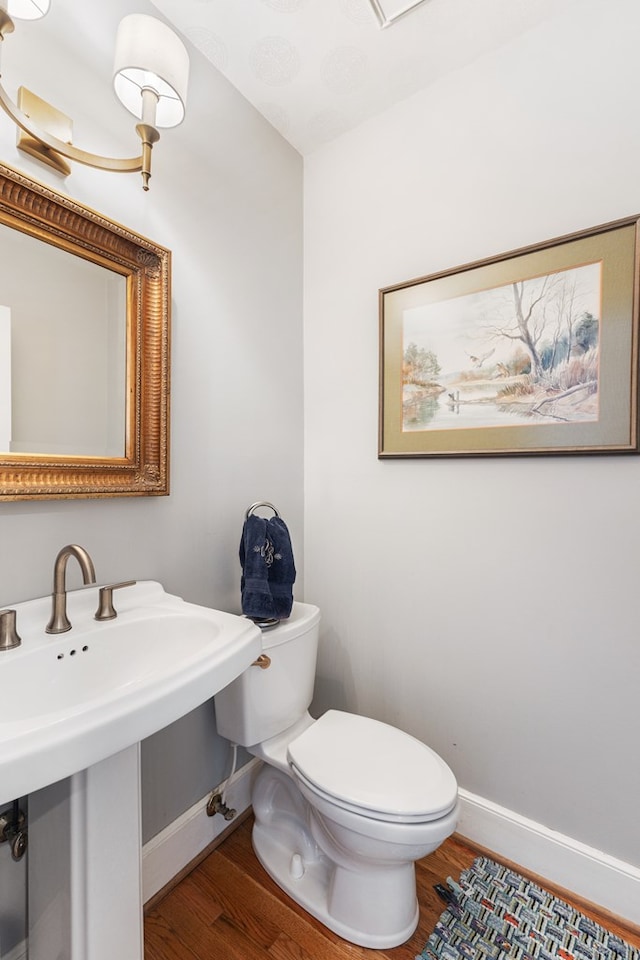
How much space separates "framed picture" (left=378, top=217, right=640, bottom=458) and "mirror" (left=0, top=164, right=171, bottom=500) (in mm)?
777

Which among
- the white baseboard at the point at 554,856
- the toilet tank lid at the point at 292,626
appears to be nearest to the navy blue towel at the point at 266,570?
the toilet tank lid at the point at 292,626

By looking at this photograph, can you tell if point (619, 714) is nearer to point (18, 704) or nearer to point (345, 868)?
point (345, 868)

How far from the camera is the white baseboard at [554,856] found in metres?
1.11

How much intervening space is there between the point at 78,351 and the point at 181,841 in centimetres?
138

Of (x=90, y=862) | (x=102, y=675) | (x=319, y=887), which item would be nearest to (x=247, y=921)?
(x=319, y=887)

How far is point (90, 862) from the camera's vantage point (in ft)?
2.33

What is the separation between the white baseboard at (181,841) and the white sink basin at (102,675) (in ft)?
2.08

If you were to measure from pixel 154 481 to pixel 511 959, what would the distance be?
146 cm

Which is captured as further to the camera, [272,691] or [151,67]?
[272,691]

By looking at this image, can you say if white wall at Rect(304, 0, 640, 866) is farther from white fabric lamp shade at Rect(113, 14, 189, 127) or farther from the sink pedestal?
the sink pedestal

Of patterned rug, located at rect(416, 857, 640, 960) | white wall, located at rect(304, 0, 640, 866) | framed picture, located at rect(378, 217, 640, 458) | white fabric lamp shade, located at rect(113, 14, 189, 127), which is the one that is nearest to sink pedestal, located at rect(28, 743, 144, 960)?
patterned rug, located at rect(416, 857, 640, 960)

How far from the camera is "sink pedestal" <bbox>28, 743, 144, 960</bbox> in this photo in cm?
71

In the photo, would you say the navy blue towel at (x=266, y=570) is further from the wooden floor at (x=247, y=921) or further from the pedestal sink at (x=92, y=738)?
the wooden floor at (x=247, y=921)

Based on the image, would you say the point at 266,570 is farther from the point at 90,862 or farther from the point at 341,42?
the point at 341,42
